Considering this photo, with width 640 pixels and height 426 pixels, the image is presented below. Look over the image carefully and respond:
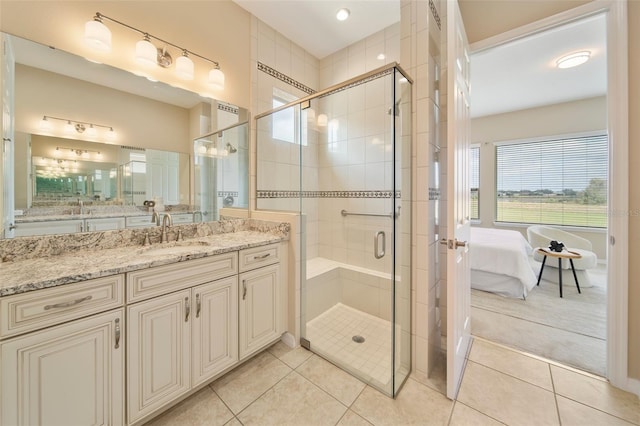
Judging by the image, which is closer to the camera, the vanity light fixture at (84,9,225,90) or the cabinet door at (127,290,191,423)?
the cabinet door at (127,290,191,423)

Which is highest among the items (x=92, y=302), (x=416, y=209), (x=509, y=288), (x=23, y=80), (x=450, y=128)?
(x=23, y=80)

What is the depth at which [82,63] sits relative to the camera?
4.72 ft

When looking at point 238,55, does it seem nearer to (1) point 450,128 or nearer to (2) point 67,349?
(1) point 450,128

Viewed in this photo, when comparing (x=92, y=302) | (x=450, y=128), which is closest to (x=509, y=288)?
(x=450, y=128)

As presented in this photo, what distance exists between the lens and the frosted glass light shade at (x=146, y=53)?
5.20 feet

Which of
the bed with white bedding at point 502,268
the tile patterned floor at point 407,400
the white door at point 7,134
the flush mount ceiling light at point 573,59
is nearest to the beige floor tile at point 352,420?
the tile patterned floor at point 407,400

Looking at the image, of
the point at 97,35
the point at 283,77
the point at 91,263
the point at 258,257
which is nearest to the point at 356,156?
the point at 283,77

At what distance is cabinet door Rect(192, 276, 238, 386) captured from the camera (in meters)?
1.41

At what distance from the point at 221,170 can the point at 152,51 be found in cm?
92

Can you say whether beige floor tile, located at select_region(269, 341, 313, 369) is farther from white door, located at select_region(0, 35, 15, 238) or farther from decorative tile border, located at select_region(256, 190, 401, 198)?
white door, located at select_region(0, 35, 15, 238)

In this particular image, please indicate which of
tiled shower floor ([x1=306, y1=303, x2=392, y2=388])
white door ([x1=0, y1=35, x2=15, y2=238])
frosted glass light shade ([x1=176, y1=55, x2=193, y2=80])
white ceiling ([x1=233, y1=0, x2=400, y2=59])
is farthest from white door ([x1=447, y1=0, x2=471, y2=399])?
white door ([x1=0, y1=35, x2=15, y2=238])

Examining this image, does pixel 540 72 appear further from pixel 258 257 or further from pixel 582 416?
pixel 258 257

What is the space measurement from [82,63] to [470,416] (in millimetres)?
3012

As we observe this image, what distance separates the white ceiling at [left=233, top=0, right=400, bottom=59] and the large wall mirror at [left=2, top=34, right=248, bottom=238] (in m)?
1.09
